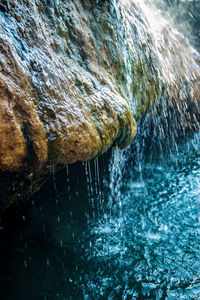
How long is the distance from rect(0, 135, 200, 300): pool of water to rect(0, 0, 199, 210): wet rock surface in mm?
1052

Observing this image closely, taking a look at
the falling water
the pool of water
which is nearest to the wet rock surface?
the falling water

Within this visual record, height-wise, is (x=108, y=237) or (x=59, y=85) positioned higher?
(x=59, y=85)

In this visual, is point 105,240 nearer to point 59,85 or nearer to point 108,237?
point 108,237

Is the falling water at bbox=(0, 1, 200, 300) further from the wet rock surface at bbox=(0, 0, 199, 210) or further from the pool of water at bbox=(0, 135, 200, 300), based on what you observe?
the wet rock surface at bbox=(0, 0, 199, 210)

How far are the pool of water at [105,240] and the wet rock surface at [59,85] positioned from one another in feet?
3.45

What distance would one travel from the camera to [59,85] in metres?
2.32

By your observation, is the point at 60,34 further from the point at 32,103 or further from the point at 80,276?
the point at 80,276

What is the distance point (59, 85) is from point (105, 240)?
2.56m

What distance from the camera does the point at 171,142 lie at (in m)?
8.02

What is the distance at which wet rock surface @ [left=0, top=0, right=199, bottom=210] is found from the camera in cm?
185

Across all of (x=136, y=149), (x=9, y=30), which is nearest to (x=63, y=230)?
(x=9, y=30)

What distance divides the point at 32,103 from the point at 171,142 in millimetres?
7014

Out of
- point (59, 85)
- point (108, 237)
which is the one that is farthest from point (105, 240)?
point (59, 85)

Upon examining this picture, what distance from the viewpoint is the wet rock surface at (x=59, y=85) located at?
185cm
